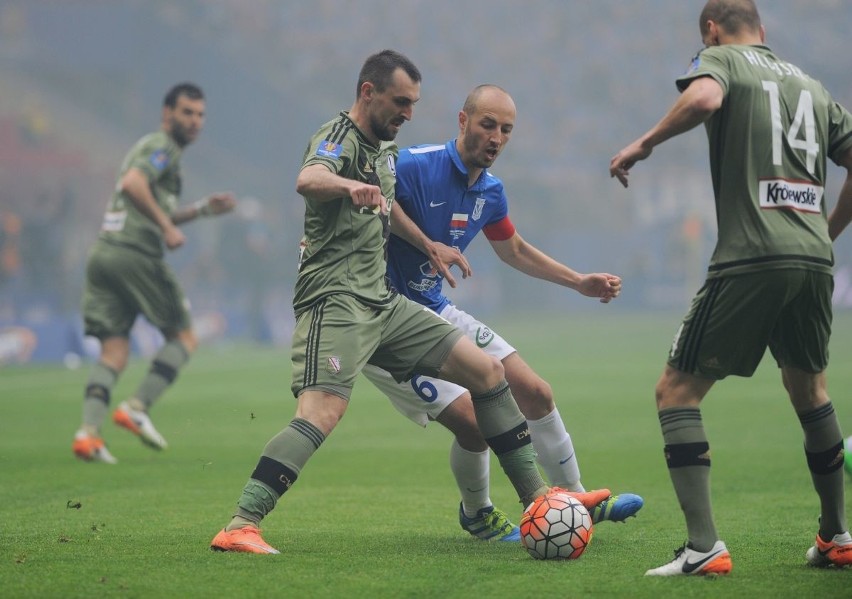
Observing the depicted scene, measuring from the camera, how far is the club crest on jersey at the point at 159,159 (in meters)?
10.1

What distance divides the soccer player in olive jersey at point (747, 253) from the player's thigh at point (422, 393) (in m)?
1.42

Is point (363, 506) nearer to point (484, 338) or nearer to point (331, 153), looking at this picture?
point (484, 338)

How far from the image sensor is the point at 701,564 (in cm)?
458

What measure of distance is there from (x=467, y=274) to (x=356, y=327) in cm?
73

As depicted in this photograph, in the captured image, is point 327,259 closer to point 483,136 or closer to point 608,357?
point 483,136

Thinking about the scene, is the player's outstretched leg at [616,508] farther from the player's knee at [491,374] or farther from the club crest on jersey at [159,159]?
the club crest on jersey at [159,159]

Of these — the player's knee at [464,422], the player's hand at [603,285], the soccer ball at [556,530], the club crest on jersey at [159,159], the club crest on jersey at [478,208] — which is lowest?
the soccer ball at [556,530]

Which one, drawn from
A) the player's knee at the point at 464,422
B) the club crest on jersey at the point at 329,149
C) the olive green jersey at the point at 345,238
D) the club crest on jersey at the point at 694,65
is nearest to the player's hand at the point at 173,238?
the player's knee at the point at 464,422

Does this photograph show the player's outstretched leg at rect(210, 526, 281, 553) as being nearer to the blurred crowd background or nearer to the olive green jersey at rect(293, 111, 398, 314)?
the olive green jersey at rect(293, 111, 398, 314)

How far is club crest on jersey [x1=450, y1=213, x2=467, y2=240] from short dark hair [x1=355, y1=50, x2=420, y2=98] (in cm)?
94

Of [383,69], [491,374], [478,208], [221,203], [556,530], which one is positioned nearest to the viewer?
[556,530]

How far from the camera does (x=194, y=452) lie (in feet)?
34.4

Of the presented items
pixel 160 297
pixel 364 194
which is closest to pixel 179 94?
pixel 160 297

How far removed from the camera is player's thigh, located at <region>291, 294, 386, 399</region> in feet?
17.3
